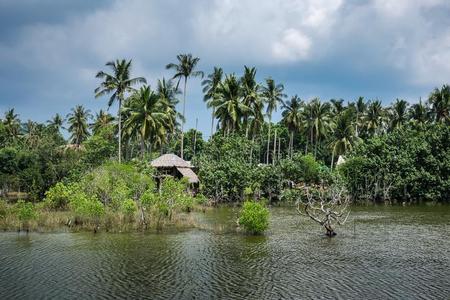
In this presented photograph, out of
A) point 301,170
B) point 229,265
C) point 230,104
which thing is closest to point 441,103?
point 301,170

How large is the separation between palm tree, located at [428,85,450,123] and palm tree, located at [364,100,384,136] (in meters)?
7.44

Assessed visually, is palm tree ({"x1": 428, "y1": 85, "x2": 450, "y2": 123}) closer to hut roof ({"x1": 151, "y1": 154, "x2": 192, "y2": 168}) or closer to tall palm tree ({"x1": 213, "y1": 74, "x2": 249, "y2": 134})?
tall palm tree ({"x1": 213, "y1": 74, "x2": 249, "y2": 134})

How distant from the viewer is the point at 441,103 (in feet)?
220

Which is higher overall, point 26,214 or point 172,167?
point 172,167

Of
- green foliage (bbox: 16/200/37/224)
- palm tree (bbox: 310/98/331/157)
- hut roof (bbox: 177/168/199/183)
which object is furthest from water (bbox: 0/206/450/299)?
palm tree (bbox: 310/98/331/157)

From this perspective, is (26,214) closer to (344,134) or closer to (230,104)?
(230,104)

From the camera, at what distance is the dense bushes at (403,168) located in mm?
53344

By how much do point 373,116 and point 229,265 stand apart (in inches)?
2323

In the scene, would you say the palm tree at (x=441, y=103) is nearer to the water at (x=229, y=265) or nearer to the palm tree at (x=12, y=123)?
the water at (x=229, y=265)

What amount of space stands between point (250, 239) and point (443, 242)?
404 inches

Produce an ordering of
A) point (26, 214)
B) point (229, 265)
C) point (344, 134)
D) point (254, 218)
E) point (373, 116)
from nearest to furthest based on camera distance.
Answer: point (229, 265) < point (254, 218) < point (26, 214) < point (344, 134) < point (373, 116)

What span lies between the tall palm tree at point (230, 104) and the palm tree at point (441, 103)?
30351 millimetres

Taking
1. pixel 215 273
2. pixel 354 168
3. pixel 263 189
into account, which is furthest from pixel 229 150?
pixel 215 273

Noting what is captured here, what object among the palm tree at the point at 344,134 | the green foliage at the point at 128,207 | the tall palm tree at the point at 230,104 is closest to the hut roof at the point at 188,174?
the tall palm tree at the point at 230,104
